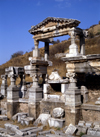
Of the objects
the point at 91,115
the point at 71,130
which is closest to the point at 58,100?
the point at 91,115

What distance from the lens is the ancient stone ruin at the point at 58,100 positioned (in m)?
9.58

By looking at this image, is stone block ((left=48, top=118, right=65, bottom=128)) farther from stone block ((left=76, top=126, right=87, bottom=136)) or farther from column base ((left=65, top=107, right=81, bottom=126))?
stone block ((left=76, top=126, right=87, bottom=136))

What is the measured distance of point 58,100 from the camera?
37.3 ft

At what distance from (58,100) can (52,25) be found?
201 inches

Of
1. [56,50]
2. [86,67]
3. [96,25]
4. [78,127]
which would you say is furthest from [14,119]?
[96,25]

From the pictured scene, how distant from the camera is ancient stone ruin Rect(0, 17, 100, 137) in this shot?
9.58 meters

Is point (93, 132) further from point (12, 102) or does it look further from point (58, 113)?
point (12, 102)

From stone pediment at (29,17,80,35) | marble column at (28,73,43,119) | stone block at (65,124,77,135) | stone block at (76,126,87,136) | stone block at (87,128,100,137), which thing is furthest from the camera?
marble column at (28,73,43,119)

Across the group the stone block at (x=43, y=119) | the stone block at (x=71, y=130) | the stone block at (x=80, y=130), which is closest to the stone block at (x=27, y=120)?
the stone block at (x=43, y=119)

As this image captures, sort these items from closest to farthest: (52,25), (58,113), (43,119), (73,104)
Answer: (73,104) → (58,113) → (43,119) → (52,25)

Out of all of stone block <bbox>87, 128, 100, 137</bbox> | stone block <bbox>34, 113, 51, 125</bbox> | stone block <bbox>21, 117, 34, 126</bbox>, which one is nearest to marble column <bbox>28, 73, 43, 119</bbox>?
stone block <bbox>21, 117, 34, 126</bbox>

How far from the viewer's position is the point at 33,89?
12.5m

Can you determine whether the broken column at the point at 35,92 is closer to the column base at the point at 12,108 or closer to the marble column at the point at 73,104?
the column base at the point at 12,108

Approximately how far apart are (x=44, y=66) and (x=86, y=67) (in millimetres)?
4752
